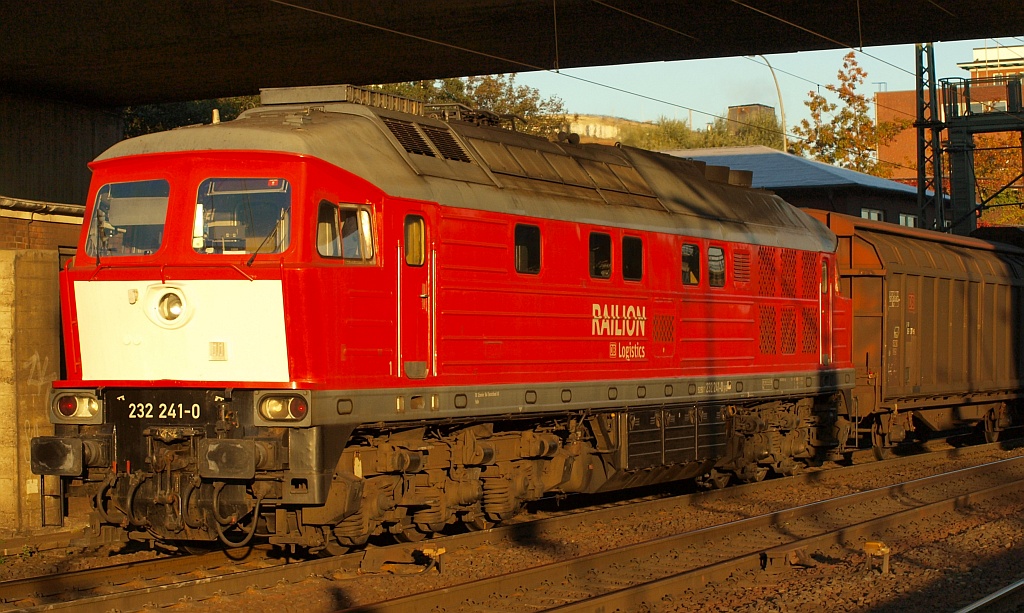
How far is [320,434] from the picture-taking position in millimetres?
9977

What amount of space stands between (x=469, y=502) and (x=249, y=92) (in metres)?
18.7

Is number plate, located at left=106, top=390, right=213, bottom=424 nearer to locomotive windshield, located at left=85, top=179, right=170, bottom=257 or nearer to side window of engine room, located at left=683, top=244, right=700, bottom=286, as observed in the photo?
locomotive windshield, located at left=85, top=179, right=170, bottom=257

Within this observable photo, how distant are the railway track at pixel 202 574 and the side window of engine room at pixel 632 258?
2.92 metres

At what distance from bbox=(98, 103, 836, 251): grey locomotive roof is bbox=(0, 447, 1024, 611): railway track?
10.7 ft

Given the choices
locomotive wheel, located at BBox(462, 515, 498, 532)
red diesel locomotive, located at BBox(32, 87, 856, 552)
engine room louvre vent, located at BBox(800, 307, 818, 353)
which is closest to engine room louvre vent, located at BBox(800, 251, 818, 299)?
engine room louvre vent, located at BBox(800, 307, 818, 353)

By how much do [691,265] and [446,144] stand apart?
14.2ft

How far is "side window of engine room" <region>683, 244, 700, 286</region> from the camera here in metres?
15.0

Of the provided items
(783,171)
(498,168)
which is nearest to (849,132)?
(783,171)

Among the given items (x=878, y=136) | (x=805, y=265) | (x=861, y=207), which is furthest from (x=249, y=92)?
(x=878, y=136)

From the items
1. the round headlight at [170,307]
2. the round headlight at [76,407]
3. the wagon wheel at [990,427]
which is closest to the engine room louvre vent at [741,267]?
the round headlight at [170,307]

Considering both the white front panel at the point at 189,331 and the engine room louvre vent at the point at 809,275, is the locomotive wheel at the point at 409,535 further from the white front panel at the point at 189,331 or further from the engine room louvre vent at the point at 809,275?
the engine room louvre vent at the point at 809,275

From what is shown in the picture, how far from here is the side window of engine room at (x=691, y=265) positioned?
1498 cm

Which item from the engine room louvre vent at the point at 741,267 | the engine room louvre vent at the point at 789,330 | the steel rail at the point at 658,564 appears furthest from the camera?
the engine room louvre vent at the point at 789,330

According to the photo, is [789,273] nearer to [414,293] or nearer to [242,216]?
[414,293]
